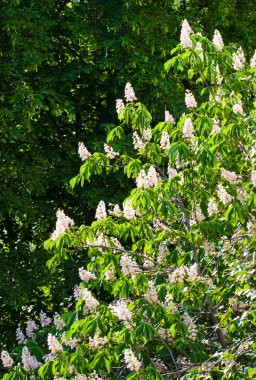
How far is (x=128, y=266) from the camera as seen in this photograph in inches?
307

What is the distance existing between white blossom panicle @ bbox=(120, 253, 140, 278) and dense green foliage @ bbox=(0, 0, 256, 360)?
4947 millimetres

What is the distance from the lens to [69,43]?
1538 centimetres

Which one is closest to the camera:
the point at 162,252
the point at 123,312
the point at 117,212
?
the point at 123,312

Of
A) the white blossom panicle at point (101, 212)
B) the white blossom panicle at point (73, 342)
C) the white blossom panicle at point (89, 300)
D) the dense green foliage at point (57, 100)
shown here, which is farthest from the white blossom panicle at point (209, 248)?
the dense green foliage at point (57, 100)

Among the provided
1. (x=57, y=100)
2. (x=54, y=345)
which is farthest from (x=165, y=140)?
(x=57, y=100)

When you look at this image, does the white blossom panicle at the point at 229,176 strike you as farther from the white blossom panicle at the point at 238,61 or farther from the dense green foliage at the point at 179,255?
the white blossom panicle at the point at 238,61

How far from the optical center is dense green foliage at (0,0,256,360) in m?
13.0

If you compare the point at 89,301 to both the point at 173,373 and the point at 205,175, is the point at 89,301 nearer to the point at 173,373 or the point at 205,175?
the point at 173,373

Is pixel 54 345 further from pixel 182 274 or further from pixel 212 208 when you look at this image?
pixel 212 208

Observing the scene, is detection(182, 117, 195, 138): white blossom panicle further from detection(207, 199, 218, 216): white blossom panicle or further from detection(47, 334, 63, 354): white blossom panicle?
detection(47, 334, 63, 354): white blossom panicle

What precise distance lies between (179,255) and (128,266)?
767 millimetres

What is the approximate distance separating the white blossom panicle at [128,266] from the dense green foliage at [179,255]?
0.01 m

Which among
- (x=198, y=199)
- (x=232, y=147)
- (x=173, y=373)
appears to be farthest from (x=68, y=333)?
(x=232, y=147)

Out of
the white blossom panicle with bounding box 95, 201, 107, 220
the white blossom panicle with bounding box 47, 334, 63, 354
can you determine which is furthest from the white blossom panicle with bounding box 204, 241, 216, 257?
the white blossom panicle with bounding box 47, 334, 63, 354
